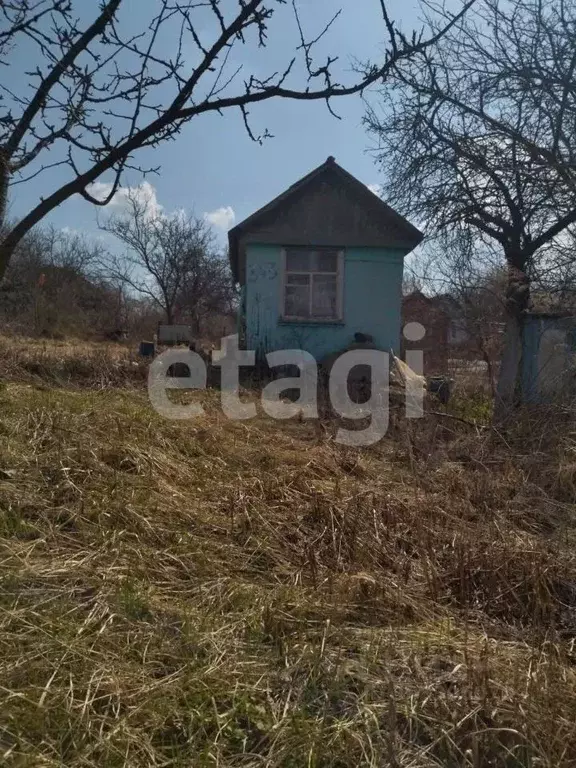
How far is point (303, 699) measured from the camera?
1902mm

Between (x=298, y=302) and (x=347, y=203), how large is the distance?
200 centimetres

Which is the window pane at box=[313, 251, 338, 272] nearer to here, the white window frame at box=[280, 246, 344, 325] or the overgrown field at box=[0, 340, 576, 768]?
the white window frame at box=[280, 246, 344, 325]

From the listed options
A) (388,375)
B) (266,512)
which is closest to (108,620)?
(266,512)

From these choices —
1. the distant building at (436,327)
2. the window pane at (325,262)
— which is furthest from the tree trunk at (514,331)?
the window pane at (325,262)

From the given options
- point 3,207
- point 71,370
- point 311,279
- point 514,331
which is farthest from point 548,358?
point 3,207

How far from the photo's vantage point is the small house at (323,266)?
35.0 ft

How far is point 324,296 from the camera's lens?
11102 millimetres

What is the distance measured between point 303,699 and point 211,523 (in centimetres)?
157

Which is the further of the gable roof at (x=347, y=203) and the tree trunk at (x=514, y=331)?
the gable roof at (x=347, y=203)

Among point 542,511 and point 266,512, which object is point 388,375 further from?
point 266,512

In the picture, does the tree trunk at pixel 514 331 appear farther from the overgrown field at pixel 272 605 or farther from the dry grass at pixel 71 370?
the dry grass at pixel 71 370

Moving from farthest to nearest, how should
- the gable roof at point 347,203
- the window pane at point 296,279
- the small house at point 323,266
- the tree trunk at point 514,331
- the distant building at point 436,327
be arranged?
the distant building at point 436,327 < the window pane at point 296,279 < the small house at point 323,266 < the gable roof at point 347,203 < the tree trunk at point 514,331

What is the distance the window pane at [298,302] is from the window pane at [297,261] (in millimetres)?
332

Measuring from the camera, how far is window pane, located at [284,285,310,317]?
11023 mm
